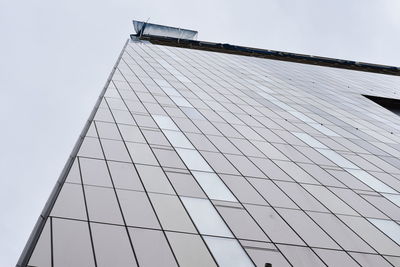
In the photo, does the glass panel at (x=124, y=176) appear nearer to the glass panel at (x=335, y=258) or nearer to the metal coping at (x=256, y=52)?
the glass panel at (x=335, y=258)

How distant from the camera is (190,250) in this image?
34.2ft

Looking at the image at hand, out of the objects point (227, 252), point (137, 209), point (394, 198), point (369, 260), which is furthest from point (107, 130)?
point (394, 198)

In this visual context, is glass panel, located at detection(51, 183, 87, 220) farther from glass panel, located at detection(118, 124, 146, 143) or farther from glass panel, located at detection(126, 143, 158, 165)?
glass panel, located at detection(118, 124, 146, 143)

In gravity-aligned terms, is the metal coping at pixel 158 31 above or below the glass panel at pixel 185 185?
above

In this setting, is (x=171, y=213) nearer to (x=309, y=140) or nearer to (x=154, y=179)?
(x=154, y=179)

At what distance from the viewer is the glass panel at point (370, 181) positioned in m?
17.3

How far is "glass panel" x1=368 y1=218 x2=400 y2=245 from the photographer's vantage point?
1371 cm

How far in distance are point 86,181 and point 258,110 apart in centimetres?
1441

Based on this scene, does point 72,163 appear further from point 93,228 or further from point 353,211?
point 353,211

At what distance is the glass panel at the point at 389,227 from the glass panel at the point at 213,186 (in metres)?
5.11

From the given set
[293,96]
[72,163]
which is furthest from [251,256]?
[293,96]

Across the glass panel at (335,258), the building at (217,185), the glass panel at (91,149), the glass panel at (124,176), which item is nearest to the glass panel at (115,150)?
the building at (217,185)

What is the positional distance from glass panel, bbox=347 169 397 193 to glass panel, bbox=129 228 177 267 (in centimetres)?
1055

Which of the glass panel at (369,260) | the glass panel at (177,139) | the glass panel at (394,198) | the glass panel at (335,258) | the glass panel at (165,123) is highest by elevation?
the glass panel at (165,123)
